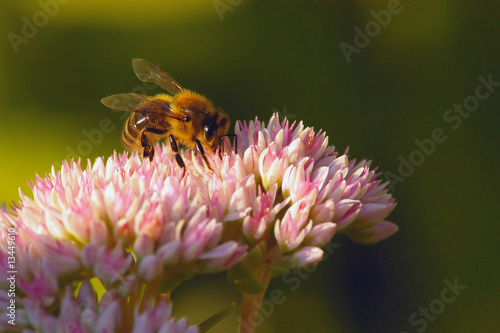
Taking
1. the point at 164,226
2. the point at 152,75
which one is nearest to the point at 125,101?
the point at 152,75

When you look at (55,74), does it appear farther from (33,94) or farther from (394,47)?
(394,47)

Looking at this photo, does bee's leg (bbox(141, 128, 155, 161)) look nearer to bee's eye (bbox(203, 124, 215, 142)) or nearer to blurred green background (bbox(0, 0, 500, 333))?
bee's eye (bbox(203, 124, 215, 142))

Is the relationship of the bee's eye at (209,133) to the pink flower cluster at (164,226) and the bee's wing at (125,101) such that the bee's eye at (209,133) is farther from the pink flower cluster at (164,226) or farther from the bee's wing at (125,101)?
the bee's wing at (125,101)

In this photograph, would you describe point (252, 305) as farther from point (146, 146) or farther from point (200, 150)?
point (146, 146)

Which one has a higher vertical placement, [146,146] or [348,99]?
[348,99]

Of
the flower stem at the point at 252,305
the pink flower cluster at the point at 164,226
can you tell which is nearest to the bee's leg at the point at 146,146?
the pink flower cluster at the point at 164,226

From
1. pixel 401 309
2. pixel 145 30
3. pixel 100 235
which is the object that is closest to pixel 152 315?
pixel 100 235

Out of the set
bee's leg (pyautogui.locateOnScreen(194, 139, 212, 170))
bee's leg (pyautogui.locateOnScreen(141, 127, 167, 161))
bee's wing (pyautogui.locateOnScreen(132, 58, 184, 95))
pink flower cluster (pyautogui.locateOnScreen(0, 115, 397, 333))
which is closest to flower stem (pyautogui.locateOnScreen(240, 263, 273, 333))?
pink flower cluster (pyautogui.locateOnScreen(0, 115, 397, 333))
